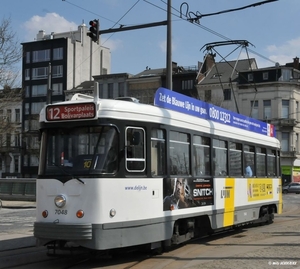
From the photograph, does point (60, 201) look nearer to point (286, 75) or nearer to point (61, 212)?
point (61, 212)

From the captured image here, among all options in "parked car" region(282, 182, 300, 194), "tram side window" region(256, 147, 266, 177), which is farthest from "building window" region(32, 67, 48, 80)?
"tram side window" region(256, 147, 266, 177)

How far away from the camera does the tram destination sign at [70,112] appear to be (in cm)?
905

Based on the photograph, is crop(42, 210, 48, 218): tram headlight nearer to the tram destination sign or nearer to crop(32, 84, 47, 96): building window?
the tram destination sign

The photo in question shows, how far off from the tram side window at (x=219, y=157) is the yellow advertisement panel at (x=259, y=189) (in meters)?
1.82

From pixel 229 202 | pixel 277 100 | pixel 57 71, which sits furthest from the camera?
pixel 57 71

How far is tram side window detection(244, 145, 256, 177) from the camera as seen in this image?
45.9 ft

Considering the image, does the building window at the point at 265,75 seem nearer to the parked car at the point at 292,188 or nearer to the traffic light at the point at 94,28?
the parked car at the point at 292,188

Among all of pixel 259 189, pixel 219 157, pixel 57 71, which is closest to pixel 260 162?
pixel 259 189

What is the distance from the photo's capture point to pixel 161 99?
1034 centimetres

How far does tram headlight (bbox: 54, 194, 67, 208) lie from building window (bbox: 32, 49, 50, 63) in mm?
67252

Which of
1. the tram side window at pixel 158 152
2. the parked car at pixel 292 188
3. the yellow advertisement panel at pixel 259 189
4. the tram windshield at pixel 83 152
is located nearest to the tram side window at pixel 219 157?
the yellow advertisement panel at pixel 259 189

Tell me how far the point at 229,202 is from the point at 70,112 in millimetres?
5177

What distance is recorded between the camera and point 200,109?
469 inches

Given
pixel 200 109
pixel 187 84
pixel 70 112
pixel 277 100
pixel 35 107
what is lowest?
pixel 70 112
